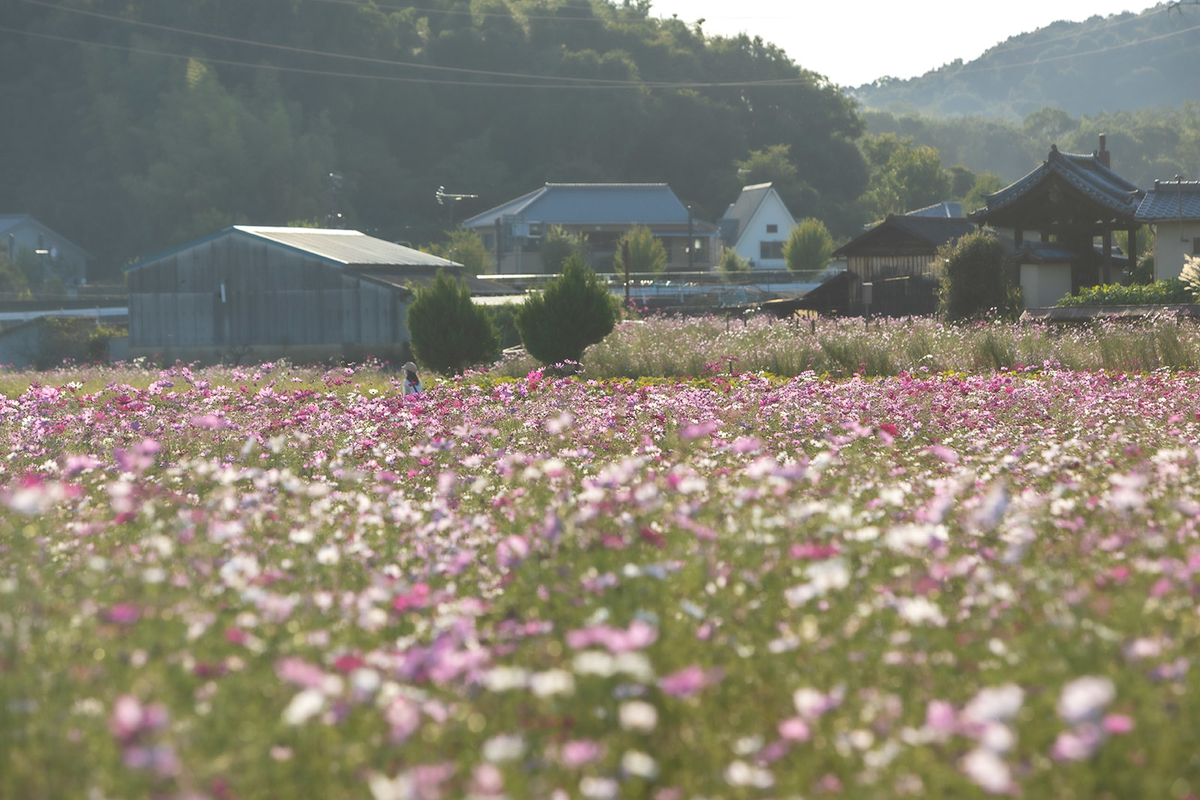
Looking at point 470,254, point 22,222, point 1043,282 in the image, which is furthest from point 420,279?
point 22,222

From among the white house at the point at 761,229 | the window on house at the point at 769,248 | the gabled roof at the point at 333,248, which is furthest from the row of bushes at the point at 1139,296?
the window on house at the point at 769,248

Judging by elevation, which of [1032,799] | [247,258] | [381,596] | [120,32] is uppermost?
[120,32]

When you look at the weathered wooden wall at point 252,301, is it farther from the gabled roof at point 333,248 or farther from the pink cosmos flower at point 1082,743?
the pink cosmos flower at point 1082,743

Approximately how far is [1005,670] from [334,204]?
3023 inches

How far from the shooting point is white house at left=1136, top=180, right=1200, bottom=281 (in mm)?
31234

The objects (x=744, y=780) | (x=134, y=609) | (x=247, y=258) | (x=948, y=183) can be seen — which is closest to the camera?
(x=744, y=780)

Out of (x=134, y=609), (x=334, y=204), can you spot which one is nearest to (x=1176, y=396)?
(x=134, y=609)

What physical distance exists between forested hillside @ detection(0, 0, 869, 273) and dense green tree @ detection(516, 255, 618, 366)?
5254 centimetres

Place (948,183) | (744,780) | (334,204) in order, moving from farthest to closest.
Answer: (948,183) < (334,204) < (744,780)

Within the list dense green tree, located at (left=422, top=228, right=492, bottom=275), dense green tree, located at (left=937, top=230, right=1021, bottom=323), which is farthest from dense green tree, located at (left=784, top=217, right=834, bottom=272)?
dense green tree, located at (left=937, top=230, right=1021, bottom=323)

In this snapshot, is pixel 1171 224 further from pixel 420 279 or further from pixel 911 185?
pixel 911 185

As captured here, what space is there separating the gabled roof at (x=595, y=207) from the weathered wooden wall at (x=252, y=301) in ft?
116

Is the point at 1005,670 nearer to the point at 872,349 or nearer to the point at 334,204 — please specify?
the point at 872,349

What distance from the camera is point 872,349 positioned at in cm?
1878
